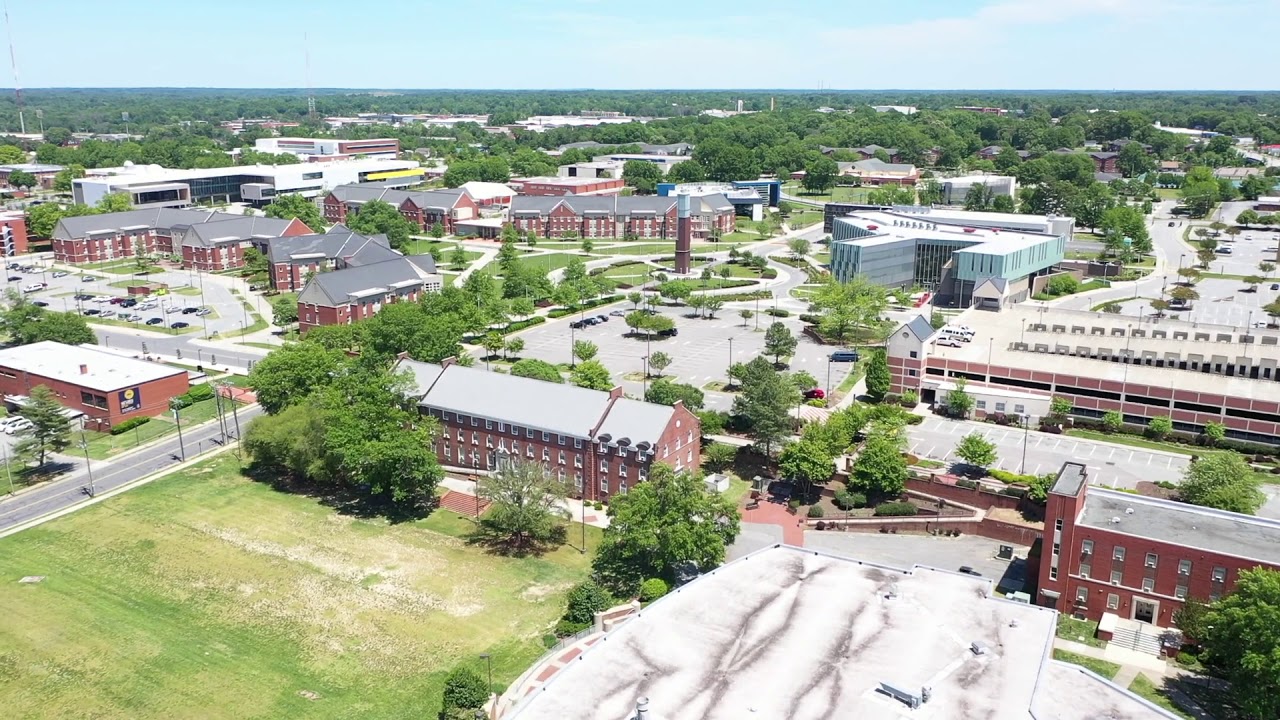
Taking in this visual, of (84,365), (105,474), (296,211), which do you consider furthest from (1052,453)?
(296,211)

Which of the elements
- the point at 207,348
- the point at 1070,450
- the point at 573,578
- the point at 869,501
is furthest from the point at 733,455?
the point at 207,348

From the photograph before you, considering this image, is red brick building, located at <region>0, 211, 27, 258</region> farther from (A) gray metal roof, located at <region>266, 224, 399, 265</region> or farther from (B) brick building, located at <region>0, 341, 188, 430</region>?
(B) brick building, located at <region>0, 341, 188, 430</region>

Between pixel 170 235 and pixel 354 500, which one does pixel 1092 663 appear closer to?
pixel 354 500

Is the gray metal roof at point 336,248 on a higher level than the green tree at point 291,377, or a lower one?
higher

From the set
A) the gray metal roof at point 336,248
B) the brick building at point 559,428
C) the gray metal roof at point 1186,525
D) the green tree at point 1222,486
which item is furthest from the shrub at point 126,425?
the green tree at point 1222,486

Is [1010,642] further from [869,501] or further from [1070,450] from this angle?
[1070,450]

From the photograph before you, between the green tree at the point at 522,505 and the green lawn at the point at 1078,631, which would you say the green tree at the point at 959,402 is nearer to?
the green lawn at the point at 1078,631
